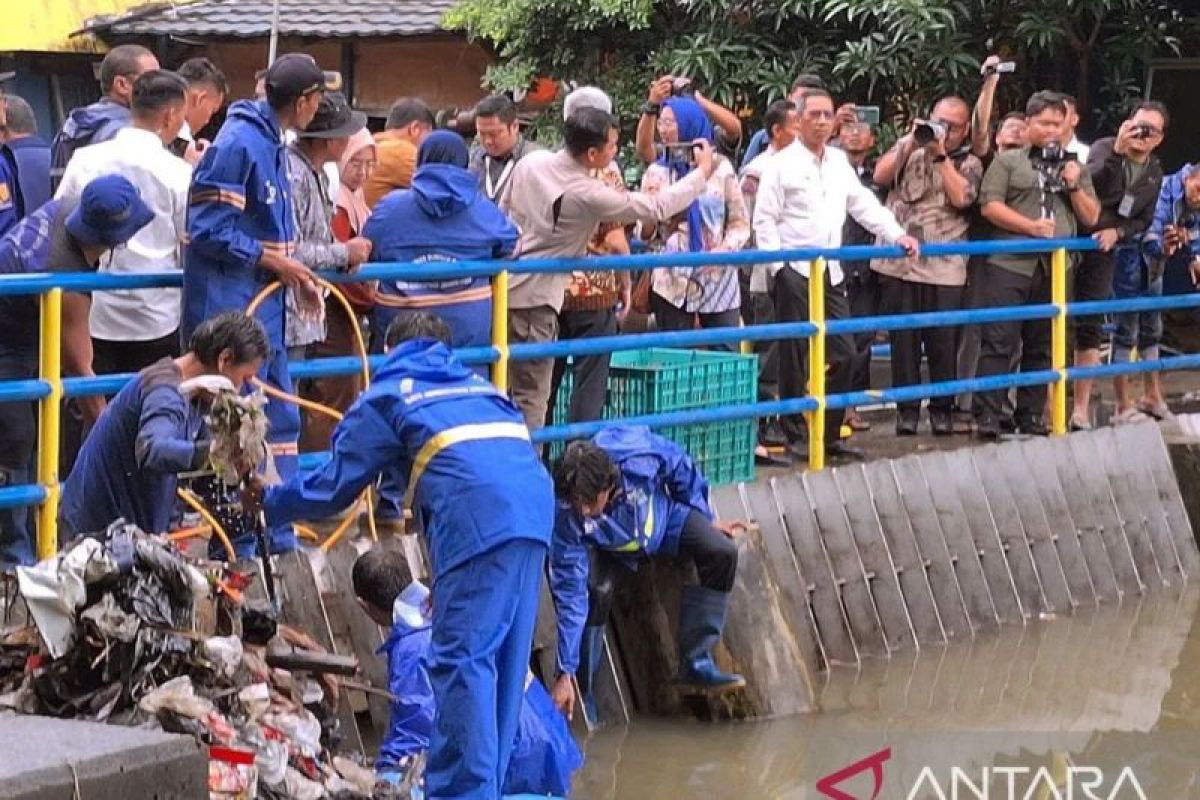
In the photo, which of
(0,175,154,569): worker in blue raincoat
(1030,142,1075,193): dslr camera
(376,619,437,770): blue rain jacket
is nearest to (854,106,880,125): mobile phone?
(1030,142,1075,193): dslr camera

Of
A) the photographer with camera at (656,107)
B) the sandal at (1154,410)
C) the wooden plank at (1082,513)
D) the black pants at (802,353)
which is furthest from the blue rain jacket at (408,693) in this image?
the sandal at (1154,410)

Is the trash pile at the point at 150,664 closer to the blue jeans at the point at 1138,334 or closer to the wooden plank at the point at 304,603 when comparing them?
the wooden plank at the point at 304,603

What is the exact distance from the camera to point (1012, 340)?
1081cm

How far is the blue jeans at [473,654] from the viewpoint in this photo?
604 cm

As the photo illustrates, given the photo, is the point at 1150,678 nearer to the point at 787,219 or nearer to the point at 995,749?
the point at 995,749

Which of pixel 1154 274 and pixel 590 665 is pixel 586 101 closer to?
pixel 590 665

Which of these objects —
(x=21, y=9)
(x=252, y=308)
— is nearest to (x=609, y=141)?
(x=252, y=308)

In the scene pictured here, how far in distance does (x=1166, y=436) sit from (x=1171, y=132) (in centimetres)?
490

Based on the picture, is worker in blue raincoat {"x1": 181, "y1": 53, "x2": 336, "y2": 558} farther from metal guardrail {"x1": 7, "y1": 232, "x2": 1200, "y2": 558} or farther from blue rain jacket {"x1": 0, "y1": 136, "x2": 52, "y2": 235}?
blue rain jacket {"x1": 0, "y1": 136, "x2": 52, "y2": 235}

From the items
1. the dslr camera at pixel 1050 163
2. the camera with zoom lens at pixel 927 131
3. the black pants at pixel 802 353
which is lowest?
the black pants at pixel 802 353

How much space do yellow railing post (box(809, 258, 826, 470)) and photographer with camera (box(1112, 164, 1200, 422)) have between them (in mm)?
Answer: 2626

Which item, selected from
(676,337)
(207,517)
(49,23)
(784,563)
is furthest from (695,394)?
(49,23)

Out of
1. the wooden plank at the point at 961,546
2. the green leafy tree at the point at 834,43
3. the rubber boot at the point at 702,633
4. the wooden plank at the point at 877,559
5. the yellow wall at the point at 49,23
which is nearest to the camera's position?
the rubber boot at the point at 702,633

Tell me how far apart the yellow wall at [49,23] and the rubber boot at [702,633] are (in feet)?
28.4
